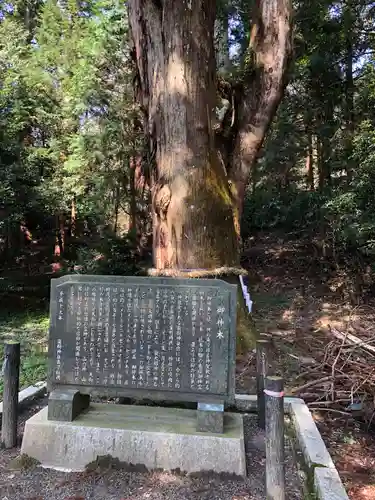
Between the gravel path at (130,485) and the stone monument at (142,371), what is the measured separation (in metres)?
0.09

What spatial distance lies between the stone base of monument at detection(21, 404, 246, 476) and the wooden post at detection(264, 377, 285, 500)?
13.4 inches

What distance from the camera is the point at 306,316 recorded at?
8367 millimetres

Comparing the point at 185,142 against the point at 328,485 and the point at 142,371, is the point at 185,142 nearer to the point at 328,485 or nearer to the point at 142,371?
the point at 142,371

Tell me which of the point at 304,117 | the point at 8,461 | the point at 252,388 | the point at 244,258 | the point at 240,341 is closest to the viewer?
the point at 8,461

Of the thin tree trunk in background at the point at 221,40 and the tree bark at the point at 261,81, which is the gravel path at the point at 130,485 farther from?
the thin tree trunk in background at the point at 221,40

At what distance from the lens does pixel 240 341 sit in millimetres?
5027

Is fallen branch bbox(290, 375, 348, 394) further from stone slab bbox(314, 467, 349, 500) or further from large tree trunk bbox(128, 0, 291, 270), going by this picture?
large tree trunk bbox(128, 0, 291, 270)

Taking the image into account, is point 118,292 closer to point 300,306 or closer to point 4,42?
point 300,306

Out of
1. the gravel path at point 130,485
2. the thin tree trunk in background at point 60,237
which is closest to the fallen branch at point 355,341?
the gravel path at point 130,485

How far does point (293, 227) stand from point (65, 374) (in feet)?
33.7

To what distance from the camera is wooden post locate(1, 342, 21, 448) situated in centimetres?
318

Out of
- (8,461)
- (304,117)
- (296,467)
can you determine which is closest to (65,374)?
(8,461)

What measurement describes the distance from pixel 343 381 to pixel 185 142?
125 inches

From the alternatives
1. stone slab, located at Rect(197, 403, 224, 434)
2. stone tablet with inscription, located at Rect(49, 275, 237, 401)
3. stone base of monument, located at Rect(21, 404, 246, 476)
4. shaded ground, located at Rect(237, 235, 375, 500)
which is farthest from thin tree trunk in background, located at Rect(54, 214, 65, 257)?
stone slab, located at Rect(197, 403, 224, 434)
